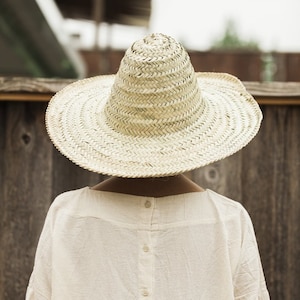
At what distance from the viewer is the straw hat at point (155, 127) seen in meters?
2.24

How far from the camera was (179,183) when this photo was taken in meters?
2.34

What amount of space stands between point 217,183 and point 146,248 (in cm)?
105

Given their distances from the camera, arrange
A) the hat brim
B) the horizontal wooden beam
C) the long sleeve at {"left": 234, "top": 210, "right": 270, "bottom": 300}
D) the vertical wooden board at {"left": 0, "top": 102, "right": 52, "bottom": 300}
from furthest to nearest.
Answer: the vertical wooden board at {"left": 0, "top": 102, "right": 52, "bottom": 300}
the horizontal wooden beam
the long sleeve at {"left": 234, "top": 210, "right": 270, "bottom": 300}
the hat brim

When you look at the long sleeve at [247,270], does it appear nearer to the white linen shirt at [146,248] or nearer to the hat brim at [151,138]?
the white linen shirt at [146,248]

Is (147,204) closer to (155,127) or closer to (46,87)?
(155,127)

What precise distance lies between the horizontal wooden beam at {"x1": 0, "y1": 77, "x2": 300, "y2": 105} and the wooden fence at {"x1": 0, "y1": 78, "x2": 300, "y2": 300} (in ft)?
0.04

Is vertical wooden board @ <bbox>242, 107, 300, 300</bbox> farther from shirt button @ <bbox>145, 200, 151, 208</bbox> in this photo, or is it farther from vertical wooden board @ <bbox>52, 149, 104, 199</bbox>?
shirt button @ <bbox>145, 200, 151, 208</bbox>

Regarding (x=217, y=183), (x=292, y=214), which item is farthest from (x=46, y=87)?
(x=292, y=214)

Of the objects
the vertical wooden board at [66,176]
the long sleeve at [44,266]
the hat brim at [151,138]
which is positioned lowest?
the long sleeve at [44,266]

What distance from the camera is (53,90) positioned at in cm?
311

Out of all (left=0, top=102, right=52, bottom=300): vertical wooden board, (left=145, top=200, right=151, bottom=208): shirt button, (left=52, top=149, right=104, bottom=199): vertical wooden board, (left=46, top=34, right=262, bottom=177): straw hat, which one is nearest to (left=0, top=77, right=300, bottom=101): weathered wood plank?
(left=0, top=102, right=52, bottom=300): vertical wooden board

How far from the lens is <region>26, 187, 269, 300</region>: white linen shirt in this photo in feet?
7.46

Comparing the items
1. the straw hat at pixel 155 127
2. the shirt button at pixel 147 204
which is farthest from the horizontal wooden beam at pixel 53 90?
the shirt button at pixel 147 204

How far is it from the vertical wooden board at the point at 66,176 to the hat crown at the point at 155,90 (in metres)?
0.95
